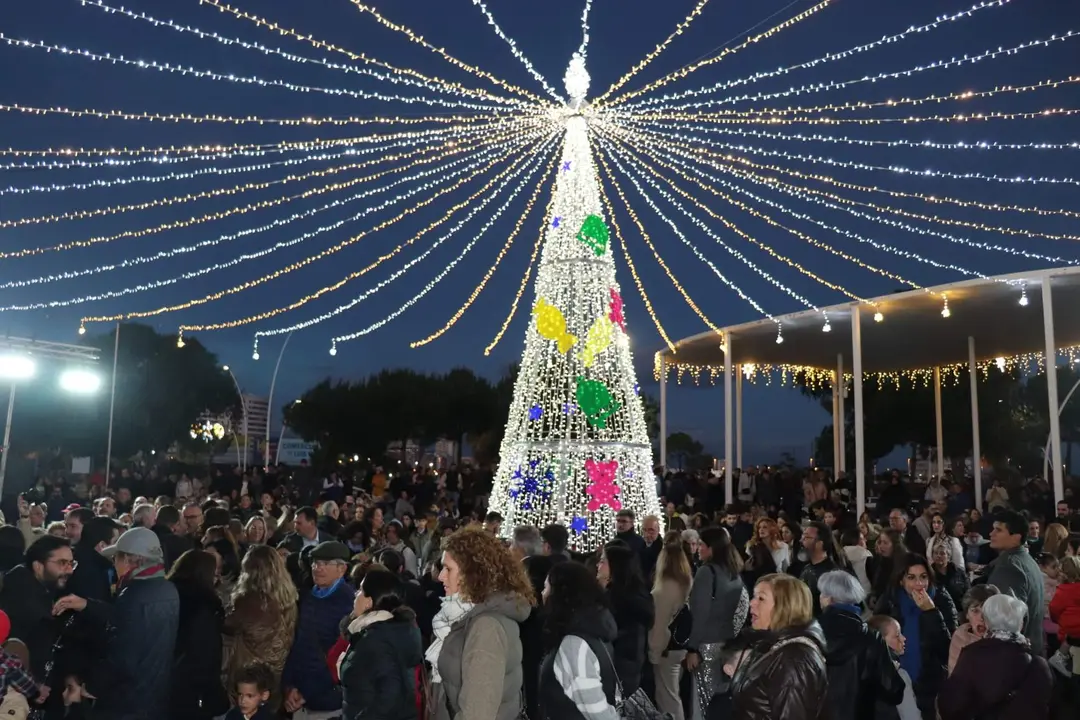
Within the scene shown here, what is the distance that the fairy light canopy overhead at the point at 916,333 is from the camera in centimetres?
1488

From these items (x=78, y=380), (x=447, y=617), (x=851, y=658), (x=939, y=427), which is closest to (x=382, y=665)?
(x=447, y=617)

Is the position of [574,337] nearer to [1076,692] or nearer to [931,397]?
[1076,692]

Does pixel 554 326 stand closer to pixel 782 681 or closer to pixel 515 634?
pixel 515 634

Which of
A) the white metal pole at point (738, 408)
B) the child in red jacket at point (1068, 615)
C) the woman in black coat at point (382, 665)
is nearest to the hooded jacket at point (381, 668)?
the woman in black coat at point (382, 665)

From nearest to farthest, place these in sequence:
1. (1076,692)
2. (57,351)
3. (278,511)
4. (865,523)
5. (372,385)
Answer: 1. (1076,692)
2. (865,523)
3. (278,511)
4. (57,351)
5. (372,385)

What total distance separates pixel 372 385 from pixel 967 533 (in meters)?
41.6

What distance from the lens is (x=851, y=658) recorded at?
14.0 ft

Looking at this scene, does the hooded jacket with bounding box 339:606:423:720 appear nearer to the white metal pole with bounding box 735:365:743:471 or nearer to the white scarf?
the white scarf

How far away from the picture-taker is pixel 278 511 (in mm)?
15414

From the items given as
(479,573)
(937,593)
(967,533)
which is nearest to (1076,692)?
(937,593)

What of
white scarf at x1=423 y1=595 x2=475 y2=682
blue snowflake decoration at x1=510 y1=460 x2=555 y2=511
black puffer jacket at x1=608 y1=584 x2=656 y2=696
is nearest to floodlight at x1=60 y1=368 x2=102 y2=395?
blue snowflake decoration at x1=510 y1=460 x2=555 y2=511

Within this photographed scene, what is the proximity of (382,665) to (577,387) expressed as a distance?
7873 millimetres

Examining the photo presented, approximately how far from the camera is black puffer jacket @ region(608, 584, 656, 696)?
5590 mm

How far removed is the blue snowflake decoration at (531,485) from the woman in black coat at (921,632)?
6284mm
